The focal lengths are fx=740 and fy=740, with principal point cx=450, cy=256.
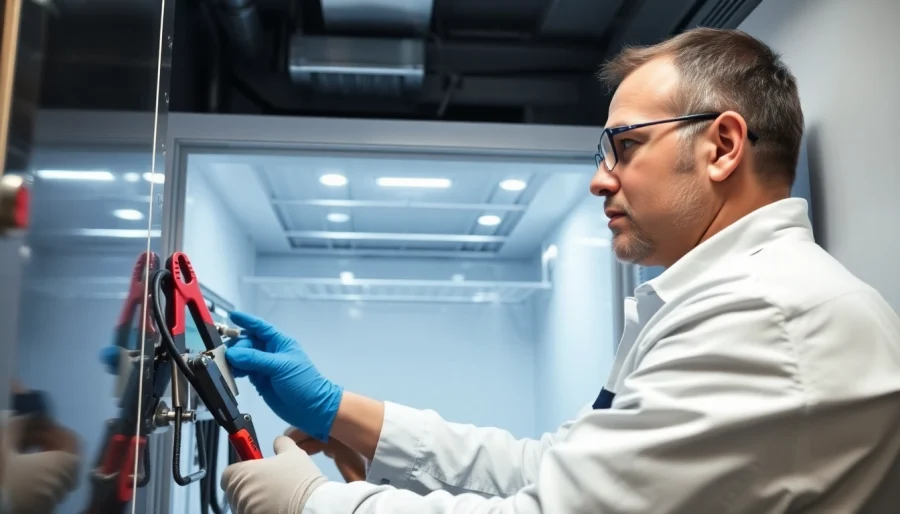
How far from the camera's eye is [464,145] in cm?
178

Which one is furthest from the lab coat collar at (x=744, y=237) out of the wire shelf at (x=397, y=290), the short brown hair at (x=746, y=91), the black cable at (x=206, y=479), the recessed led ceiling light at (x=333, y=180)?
the wire shelf at (x=397, y=290)

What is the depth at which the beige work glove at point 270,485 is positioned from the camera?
0.88 metres

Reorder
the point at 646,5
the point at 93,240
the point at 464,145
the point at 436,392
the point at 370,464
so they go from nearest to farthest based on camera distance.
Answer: the point at 93,240 → the point at 370,464 → the point at 464,145 → the point at 646,5 → the point at 436,392

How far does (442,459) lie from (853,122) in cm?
81

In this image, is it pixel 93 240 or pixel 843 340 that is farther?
pixel 843 340

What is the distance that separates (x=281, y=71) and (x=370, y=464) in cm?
135

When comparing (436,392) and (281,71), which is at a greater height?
(281,71)

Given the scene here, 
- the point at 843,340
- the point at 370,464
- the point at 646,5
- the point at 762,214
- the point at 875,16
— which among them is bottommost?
the point at 370,464

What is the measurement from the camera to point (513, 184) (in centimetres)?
231

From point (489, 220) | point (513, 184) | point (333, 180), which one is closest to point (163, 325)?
point (333, 180)

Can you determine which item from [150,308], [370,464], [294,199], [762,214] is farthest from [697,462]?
[294,199]

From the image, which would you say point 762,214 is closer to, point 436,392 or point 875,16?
point 875,16

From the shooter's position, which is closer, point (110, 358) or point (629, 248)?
point (110, 358)

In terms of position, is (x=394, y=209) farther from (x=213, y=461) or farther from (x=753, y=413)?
(x=753, y=413)
